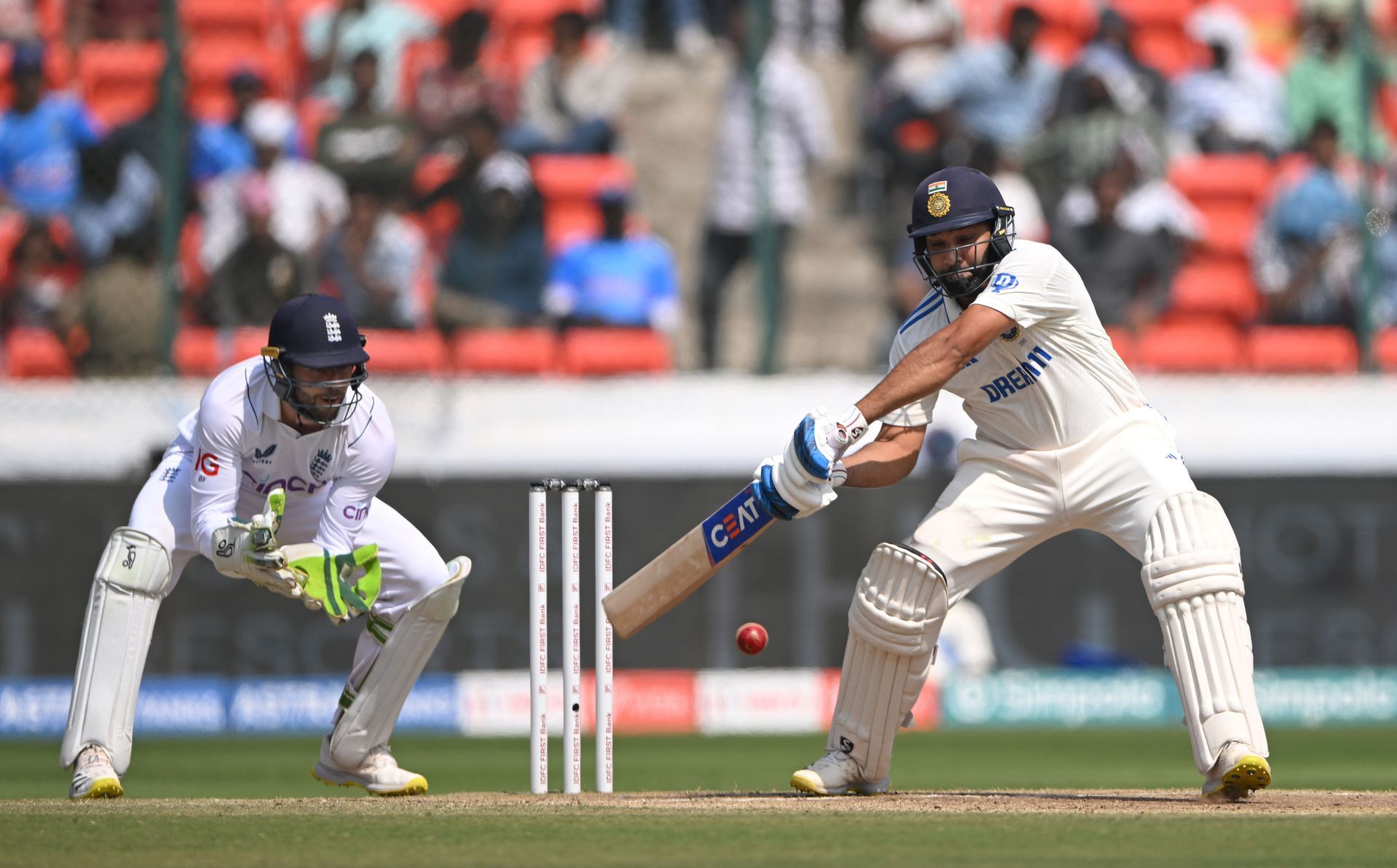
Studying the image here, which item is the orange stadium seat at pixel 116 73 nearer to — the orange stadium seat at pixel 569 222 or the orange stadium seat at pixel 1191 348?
the orange stadium seat at pixel 569 222

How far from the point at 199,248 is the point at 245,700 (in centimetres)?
237

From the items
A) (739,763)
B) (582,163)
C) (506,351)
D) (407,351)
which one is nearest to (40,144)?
→ (407,351)

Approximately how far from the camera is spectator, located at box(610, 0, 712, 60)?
1181cm

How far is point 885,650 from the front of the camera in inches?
213

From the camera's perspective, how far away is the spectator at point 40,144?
10.4 metres

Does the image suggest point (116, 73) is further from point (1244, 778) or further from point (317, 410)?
point (1244, 778)

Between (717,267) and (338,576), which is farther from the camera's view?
(717,267)

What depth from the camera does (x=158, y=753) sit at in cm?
892

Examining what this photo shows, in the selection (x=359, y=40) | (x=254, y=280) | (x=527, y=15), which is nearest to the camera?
(x=254, y=280)

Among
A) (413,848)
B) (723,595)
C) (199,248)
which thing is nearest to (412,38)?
(199,248)

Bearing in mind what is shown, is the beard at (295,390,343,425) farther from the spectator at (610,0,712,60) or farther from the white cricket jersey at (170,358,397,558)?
the spectator at (610,0,712,60)

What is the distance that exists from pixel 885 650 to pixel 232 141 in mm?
6264

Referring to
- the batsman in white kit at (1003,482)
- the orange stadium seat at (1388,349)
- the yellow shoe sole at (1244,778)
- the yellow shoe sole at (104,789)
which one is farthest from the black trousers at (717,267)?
the yellow shoe sole at (1244,778)

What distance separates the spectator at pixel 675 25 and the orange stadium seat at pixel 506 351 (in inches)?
98.3
